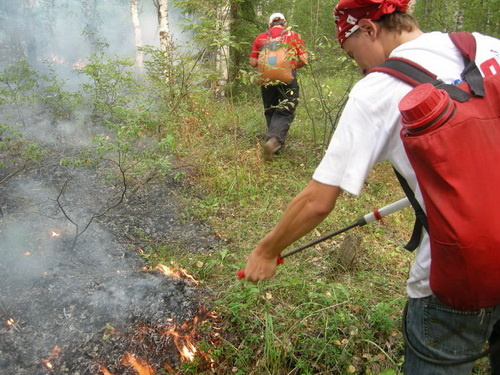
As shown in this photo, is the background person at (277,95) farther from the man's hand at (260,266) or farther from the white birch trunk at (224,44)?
the man's hand at (260,266)

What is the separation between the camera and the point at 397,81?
1.29m

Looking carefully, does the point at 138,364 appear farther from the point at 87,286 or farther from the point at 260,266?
the point at 260,266

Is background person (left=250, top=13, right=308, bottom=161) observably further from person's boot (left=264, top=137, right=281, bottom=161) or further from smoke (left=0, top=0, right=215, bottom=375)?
smoke (left=0, top=0, right=215, bottom=375)

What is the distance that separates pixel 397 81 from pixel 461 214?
20.1 inches

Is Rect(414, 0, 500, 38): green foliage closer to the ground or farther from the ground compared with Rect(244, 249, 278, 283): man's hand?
closer to the ground

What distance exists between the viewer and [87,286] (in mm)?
3176

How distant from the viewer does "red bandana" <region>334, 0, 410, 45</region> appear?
4.78ft

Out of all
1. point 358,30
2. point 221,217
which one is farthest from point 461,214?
point 221,217

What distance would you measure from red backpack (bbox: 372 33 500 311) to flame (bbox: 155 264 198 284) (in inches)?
105

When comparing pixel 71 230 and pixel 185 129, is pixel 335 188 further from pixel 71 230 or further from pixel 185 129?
pixel 185 129

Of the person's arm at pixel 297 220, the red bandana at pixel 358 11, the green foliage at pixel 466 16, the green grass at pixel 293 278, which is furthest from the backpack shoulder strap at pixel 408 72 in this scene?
the green foliage at pixel 466 16

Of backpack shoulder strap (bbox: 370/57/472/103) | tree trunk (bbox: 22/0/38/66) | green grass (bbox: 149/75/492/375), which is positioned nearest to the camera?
backpack shoulder strap (bbox: 370/57/472/103)

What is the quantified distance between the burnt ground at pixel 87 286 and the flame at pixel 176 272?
9cm

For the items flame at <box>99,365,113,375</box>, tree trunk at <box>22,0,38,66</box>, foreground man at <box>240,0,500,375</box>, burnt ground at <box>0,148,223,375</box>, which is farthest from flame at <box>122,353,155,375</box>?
tree trunk at <box>22,0,38,66</box>
